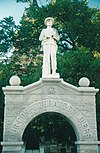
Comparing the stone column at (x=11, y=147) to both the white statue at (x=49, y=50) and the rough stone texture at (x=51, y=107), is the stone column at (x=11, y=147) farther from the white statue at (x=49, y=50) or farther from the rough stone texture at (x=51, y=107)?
the white statue at (x=49, y=50)

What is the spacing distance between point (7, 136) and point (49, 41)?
12.9 feet

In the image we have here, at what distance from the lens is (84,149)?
376 inches

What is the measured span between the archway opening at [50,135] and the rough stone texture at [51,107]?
5.19 meters

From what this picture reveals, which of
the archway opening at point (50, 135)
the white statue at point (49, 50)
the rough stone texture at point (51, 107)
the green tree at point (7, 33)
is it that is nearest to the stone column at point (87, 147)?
the rough stone texture at point (51, 107)

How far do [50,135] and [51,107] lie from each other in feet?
21.9

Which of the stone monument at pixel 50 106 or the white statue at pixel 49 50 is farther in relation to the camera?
the white statue at pixel 49 50

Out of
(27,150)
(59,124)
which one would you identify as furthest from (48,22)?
(27,150)

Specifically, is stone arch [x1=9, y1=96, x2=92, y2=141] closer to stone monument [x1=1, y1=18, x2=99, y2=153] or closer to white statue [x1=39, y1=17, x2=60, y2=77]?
stone monument [x1=1, y1=18, x2=99, y2=153]

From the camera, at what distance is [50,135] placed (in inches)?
632

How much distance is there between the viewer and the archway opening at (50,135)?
15363 mm

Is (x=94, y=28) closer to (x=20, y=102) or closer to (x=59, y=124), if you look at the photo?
(x=59, y=124)

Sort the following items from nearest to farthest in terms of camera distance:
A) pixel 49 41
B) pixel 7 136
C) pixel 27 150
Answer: pixel 7 136 → pixel 49 41 → pixel 27 150

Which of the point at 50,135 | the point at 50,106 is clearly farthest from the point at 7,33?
the point at 50,106

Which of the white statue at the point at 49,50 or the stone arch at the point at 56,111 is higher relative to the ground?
the white statue at the point at 49,50
